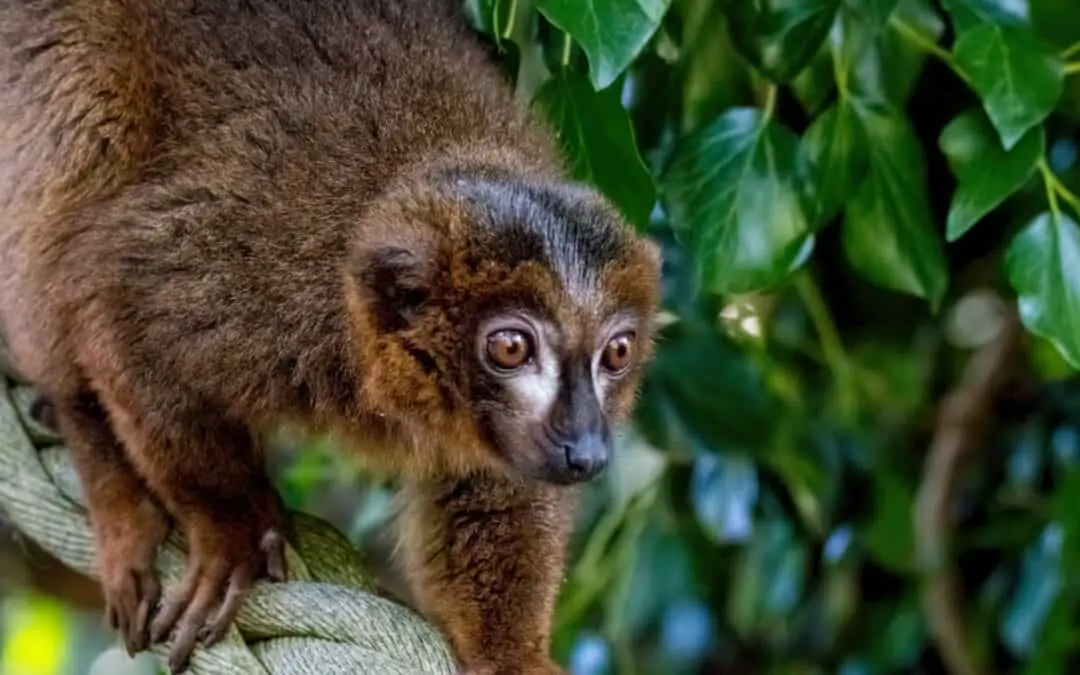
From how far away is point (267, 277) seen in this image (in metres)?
2.33

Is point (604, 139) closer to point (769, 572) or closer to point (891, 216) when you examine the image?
point (891, 216)

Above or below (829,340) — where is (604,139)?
above

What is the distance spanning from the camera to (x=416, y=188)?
232 cm

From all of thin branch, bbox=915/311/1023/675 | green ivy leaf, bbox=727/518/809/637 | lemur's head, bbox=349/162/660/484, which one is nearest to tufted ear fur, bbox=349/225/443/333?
lemur's head, bbox=349/162/660/484

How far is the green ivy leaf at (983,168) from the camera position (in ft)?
7.04

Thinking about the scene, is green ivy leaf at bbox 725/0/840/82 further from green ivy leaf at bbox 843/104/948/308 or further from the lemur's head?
the lemur's head

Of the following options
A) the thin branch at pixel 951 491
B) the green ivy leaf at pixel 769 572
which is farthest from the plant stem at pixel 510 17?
the thin branch at pixel 951 491

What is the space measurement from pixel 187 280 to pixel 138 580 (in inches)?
14.6

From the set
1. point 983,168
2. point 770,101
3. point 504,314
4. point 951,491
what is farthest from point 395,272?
point 951,491

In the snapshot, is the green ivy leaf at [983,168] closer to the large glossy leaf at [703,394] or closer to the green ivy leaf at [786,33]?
the green ivy leaf at [786,33]

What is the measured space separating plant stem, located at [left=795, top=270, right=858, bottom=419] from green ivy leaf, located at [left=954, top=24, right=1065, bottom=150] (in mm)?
1038

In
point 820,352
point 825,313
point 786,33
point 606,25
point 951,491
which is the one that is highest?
point 606,25

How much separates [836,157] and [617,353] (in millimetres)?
346

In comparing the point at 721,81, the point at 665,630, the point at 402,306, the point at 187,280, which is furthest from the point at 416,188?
the point at 665,630
